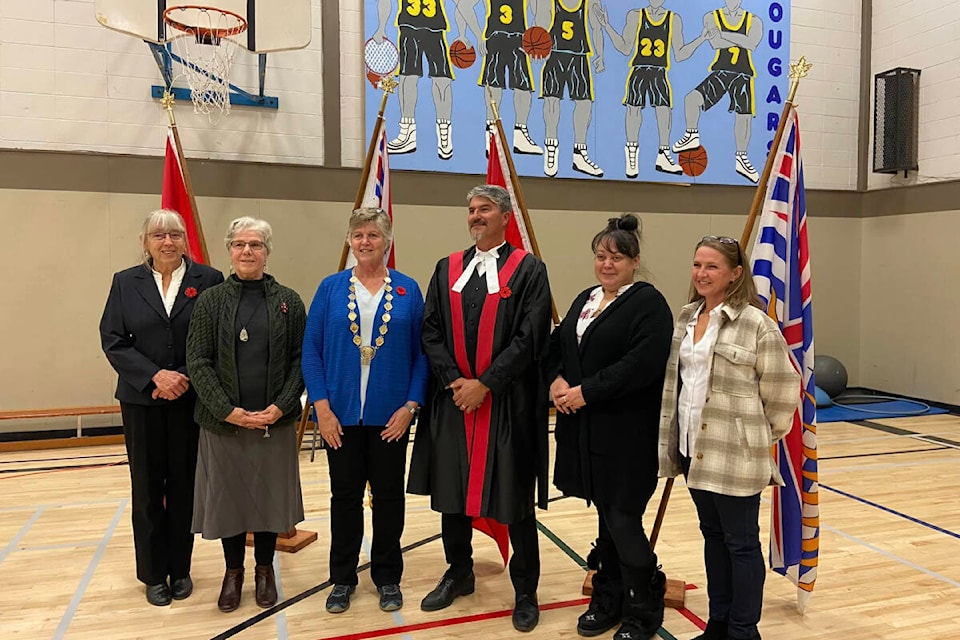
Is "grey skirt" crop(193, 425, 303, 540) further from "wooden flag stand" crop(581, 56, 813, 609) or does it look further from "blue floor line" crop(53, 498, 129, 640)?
"wooden flag stand" crop(581, 56, 813, 609)

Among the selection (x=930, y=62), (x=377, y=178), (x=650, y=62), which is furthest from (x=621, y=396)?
(x=930, y=62)

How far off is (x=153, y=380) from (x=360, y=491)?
0.89 m

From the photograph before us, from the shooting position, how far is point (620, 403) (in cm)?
249

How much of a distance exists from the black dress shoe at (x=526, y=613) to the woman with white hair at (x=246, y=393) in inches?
36.6

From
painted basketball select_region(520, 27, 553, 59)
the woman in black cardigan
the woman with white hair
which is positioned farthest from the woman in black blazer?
painted basketball select_region(520, 27, 553, 59)

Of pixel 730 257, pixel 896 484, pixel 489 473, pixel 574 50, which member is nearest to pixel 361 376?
pixel 489 473

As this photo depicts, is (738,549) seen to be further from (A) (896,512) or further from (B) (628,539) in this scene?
(A) (896,512)

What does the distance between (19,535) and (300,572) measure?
1.67 metres

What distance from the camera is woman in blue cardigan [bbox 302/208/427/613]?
8.87 ft

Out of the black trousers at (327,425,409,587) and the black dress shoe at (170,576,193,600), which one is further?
the black dress shoe at (170,576,193,600)

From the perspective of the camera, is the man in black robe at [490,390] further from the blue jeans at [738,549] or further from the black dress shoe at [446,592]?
the blue jeans at [738,549]

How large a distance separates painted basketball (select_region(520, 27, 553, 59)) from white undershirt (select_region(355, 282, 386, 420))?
4.75 m

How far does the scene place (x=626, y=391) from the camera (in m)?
2.42

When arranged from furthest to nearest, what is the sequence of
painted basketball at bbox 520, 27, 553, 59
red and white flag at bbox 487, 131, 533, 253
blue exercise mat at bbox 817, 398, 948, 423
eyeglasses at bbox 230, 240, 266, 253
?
blue exercise mat at bbox 817, 398, 948, 423, painted basketball at bbox 520, 27, 553, 59, red and white flag at bbox 487, 131, 533, 253, eyeglasses at bbox 230, 240, 266, 253
